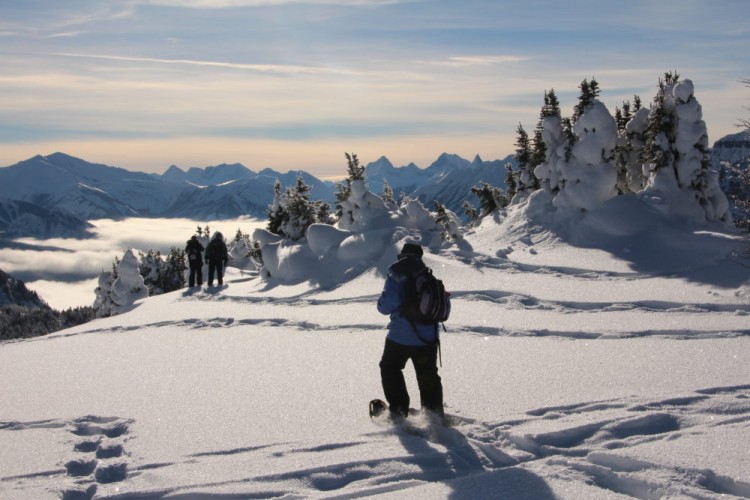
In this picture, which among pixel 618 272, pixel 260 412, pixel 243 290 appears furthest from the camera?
pixel 243 290

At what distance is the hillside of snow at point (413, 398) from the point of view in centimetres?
498

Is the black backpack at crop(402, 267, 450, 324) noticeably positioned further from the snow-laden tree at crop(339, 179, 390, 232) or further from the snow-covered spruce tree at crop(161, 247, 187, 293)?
the snow-covered spruce tree at crop(161, 247, 187, 293)

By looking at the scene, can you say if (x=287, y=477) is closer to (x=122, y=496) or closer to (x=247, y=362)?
(x=122, y=496)

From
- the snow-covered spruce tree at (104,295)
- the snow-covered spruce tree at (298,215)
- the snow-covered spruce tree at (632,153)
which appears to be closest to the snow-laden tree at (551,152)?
the snow-covered spruce tree at (632,153)

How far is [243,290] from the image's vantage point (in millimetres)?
19922

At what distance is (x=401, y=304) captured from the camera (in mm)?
6195

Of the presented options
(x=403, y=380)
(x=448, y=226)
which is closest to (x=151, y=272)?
(x=448, y=226)

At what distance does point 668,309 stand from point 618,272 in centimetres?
426

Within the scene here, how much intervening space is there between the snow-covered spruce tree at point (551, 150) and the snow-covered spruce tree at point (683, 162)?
5.12 metres

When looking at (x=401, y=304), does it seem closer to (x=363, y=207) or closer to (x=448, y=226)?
(x=363, y=207)

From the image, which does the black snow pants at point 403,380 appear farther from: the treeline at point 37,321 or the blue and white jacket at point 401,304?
the treeline at point 37,321

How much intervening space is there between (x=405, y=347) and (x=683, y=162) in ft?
62.9

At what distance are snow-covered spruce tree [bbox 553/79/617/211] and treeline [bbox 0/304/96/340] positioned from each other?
4329 inches

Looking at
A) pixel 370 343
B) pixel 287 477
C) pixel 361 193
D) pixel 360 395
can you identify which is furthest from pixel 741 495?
pixel 361 193
